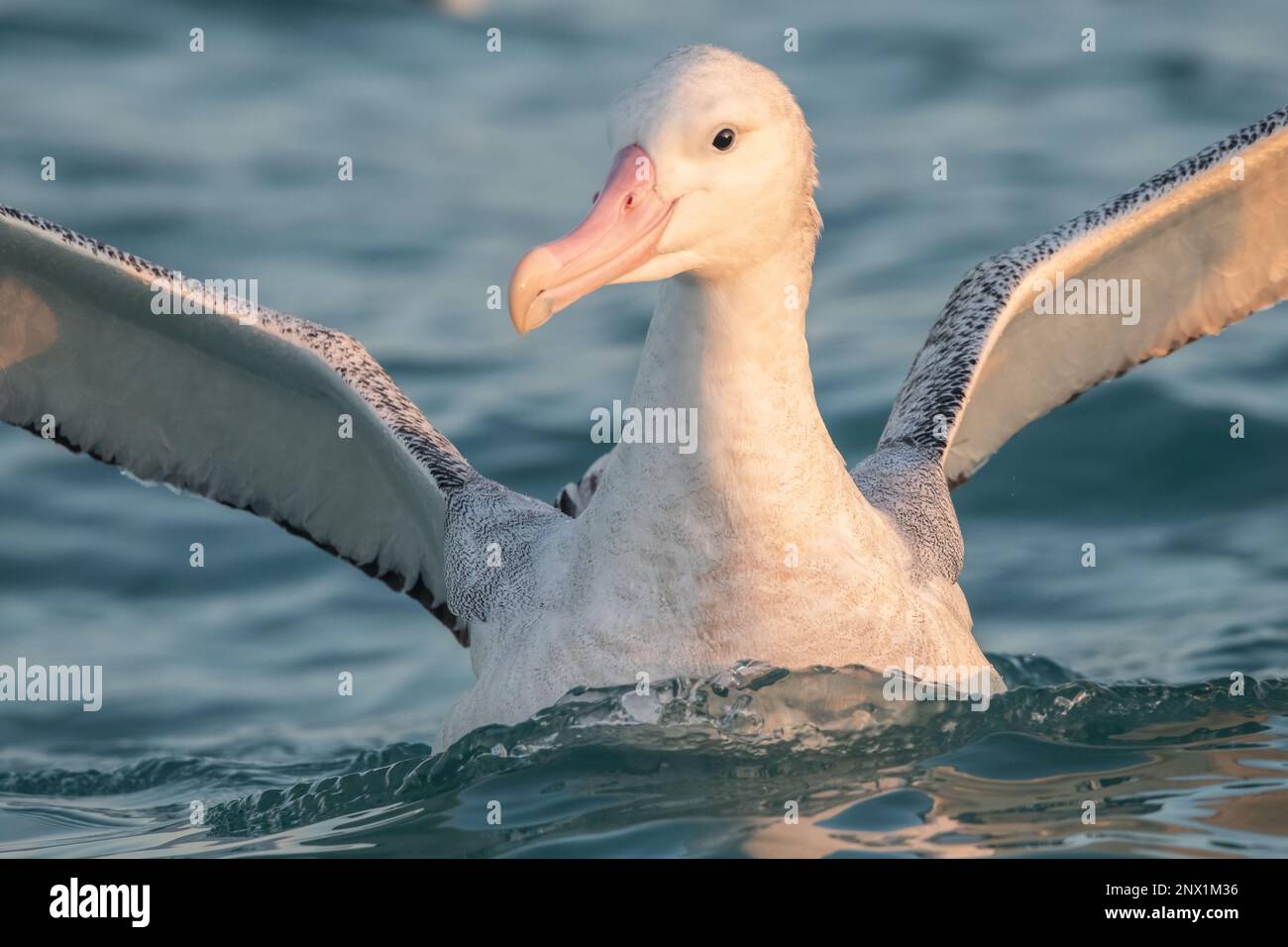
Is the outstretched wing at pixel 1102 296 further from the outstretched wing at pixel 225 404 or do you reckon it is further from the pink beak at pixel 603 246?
the pink beak at pixel 603 246

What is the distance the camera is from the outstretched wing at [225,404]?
7.64 meters

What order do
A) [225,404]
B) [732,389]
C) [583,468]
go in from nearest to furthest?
1. [732,389]
2. [225,404]
3. [583,468]

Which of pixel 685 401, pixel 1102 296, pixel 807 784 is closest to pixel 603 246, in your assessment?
pixel 685 401

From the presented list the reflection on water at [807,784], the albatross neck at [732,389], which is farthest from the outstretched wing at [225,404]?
the albatross neck at [732,389]

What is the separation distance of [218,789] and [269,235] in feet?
24.8

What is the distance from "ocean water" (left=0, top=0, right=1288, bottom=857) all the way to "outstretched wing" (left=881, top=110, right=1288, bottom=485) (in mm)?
1307

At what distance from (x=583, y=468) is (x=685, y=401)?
553 centimetres

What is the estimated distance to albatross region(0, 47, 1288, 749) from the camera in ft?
19.8

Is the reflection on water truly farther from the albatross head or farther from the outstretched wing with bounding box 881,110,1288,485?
the outstretched wing with bounding box 881,110,1288,485

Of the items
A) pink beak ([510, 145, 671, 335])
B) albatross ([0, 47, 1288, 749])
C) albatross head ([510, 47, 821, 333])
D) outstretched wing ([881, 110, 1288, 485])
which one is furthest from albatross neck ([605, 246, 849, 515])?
outstretched wing ([881, 110, 1288, 485])

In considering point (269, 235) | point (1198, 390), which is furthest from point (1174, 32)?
point (269, 235)

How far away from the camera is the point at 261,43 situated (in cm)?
1834

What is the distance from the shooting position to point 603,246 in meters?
5.82

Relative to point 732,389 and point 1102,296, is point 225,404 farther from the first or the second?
point 1102,296
